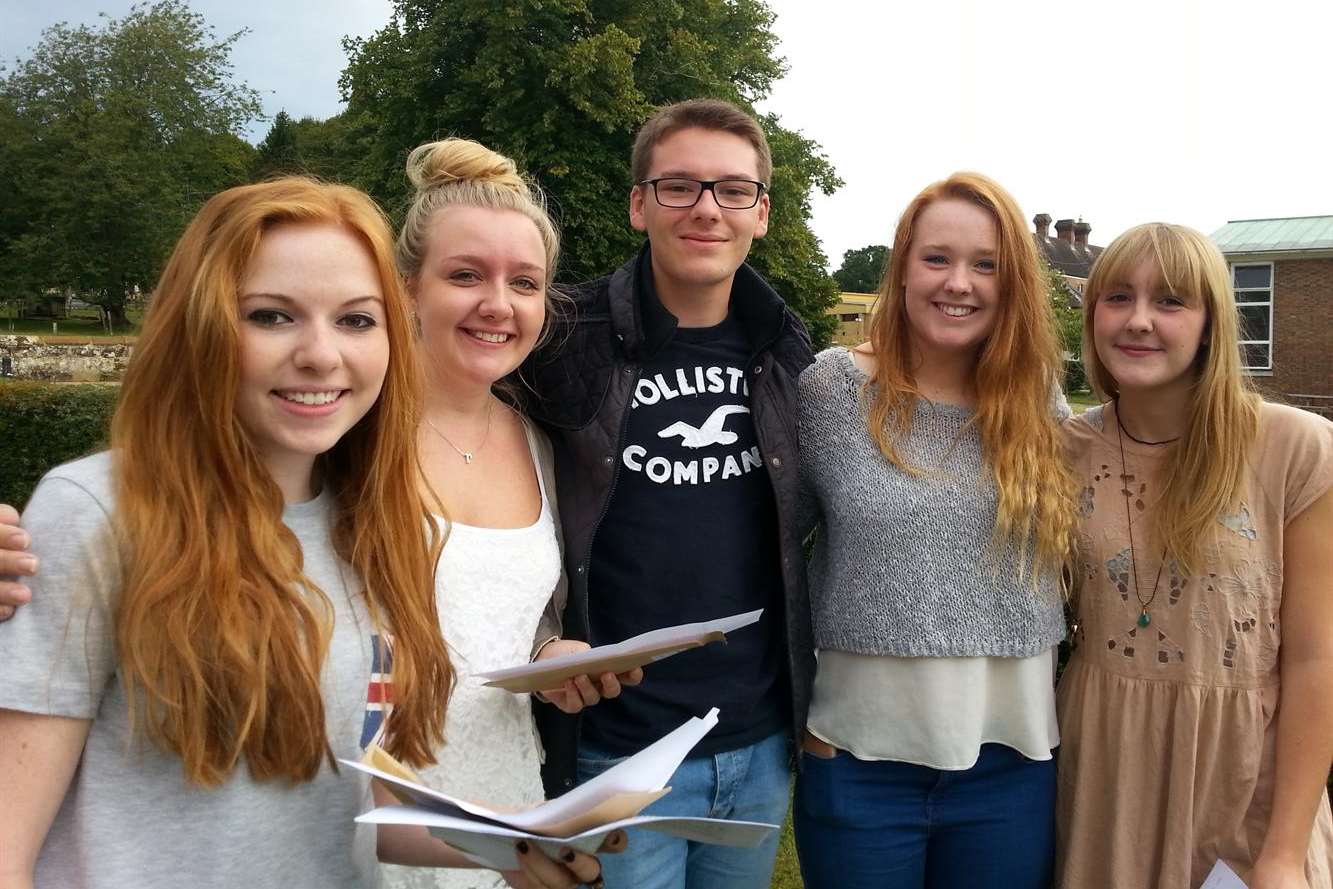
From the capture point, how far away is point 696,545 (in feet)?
8.50

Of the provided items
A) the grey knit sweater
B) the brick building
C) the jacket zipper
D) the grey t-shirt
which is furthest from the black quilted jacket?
the brick building

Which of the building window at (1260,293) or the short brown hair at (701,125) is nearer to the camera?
the short brown hair at (701,125)

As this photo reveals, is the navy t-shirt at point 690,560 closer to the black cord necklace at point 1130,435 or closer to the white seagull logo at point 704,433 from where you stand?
the white seagull logo at point 704,433

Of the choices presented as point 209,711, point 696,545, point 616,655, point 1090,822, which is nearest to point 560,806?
point 616,655

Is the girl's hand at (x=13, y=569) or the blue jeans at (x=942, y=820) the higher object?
the girl's hand at (x=13, y=569)

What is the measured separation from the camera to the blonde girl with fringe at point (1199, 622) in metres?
2.31

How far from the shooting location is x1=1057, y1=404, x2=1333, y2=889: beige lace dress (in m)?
2.32

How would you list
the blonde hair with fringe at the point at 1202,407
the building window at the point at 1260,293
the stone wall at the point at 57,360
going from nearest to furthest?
the blonde hair with fringe at the point at 1202,407 < the stone wall at the point at 57,360 < the building window at the point at 1260,293

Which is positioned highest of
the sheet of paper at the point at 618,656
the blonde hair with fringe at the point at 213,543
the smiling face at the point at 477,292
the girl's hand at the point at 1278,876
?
the smiling face at the point at 477,292

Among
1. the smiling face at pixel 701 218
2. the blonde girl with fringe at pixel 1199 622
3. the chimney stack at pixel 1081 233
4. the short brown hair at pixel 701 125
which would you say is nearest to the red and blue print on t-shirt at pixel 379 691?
the smiling face at pixel 701 218

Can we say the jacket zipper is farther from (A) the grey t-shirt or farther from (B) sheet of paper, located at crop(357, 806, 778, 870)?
(B) sheet of paper, located at crop(357, 806, 778, 870)

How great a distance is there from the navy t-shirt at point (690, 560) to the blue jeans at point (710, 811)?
47 millimetres

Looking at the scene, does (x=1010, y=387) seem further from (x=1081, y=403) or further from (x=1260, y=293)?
(x=1081, y=403)

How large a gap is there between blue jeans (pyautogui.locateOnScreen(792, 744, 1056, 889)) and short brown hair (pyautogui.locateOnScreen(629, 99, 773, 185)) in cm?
180
